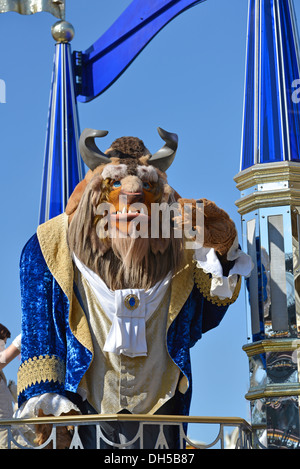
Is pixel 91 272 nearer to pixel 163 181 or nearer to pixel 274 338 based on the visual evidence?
pixel 163 181

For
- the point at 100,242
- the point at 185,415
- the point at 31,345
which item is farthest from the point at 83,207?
the point at 185,415

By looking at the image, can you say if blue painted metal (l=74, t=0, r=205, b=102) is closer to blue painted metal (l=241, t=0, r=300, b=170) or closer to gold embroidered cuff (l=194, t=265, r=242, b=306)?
blue painted metal (l=241, t=0, r=300, b=170)

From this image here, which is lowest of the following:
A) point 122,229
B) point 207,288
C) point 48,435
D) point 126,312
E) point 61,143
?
point 48,435

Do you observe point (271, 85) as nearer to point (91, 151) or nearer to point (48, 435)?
point (91, 151)

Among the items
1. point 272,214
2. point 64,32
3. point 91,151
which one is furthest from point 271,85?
point 64,32

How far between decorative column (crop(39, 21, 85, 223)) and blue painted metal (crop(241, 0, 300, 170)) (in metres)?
1.58

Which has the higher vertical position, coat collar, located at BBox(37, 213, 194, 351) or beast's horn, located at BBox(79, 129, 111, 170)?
beast's horn, located at BBox(79, 129, 111, 170)

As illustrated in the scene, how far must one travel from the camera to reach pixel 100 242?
693cm

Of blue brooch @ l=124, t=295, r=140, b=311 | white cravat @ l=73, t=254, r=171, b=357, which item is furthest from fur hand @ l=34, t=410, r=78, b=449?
blue brooch @ l=124, t=295, r=140, b=311

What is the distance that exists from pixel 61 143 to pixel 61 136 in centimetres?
5

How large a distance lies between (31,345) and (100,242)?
70 cm

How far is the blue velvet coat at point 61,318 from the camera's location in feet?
22.2

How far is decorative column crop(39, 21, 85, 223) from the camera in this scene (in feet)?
28.5

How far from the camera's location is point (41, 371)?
266 inches
